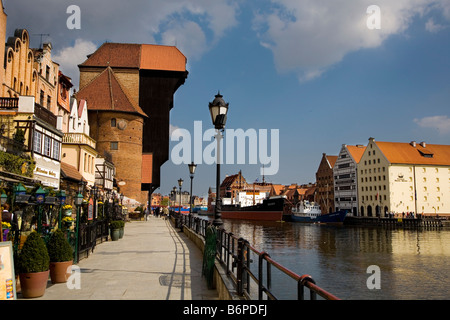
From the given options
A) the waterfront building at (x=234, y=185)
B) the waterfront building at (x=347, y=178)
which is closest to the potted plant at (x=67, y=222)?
the waterfront building at (x=347, y=178)

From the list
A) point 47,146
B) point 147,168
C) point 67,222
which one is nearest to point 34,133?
point 47,146

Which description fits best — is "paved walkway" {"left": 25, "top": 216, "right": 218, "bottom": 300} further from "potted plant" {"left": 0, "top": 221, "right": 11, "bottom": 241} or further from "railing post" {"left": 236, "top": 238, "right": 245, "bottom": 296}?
"potted plant" {"left": 0, "top": 221, "right": 11, "bottom": 241}

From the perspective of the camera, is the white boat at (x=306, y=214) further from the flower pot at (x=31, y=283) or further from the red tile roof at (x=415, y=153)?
the flower pot at (x=31, y=283)

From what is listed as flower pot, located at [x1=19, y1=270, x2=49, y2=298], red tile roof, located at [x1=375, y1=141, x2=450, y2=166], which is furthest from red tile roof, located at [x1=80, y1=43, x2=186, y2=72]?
flower pot, located at [x1=19, y1=270, x2=49, y2=298]

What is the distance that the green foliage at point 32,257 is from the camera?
7.19 meters

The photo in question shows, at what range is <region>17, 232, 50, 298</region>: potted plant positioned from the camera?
719cm

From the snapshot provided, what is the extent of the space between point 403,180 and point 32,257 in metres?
85.4

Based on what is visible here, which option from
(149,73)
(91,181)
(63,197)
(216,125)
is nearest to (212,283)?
(216,125)

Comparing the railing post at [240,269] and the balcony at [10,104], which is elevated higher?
the balcony at [10,104]

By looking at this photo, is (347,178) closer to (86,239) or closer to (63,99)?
(63,99)

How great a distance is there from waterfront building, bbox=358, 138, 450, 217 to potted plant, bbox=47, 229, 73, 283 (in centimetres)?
7885

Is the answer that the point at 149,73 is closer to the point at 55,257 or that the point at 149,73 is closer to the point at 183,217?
the point at 183,217

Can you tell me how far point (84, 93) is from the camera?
2114 inches

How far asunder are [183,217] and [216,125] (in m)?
20.4
